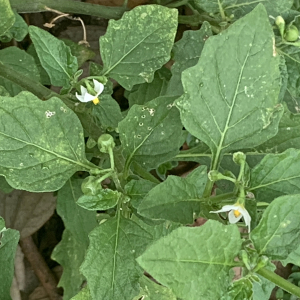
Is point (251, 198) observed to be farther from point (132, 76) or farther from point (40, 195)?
point (40, 195)

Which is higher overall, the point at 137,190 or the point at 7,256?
the point at 137,190

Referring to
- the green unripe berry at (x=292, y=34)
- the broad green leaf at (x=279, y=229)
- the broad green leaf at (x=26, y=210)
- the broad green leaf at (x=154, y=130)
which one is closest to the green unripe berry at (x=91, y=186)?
the broad green leaf at (x=154, y=130)

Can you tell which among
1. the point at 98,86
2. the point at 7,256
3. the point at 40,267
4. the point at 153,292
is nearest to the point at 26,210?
the point at 40,267

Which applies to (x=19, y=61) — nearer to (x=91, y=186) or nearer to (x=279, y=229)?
(x=91, y=186)

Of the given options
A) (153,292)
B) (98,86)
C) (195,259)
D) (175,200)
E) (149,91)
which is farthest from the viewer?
(149,91)

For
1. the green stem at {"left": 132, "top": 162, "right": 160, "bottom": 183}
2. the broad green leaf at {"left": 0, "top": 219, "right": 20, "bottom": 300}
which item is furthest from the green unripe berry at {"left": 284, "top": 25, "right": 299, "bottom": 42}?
the broad green leaf at {"left": 0, "top": 219, "right": 20, "bottom": 300}

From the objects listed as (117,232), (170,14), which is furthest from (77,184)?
(170,14)
